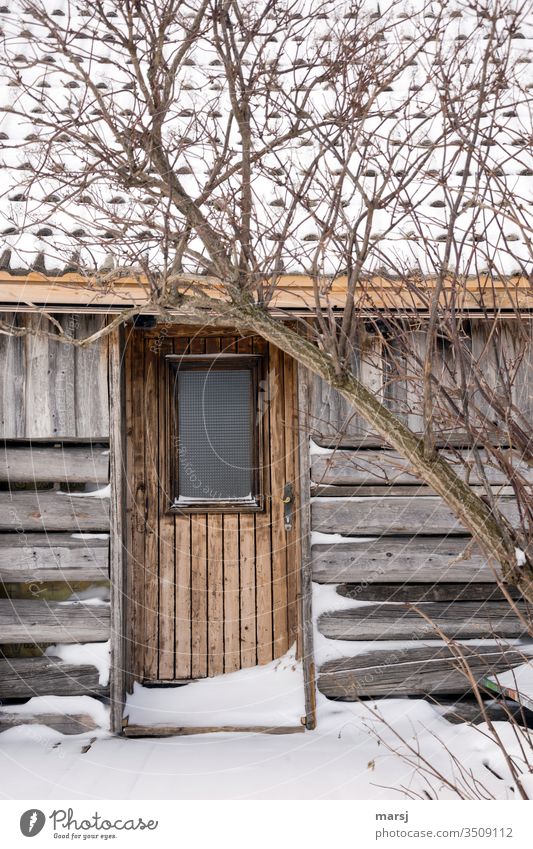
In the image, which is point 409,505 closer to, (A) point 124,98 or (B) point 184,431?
(B) point 184,431

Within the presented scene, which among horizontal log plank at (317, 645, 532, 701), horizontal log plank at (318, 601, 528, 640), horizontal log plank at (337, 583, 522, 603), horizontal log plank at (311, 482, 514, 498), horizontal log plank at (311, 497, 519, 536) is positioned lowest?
horizontal log plank at (317, 645, 532, 701)

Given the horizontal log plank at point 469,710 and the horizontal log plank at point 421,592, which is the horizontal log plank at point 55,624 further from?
the horizontal log plank at point 469,710

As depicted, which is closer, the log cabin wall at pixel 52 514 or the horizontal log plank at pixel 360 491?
the log cabin wall at pixel 52 514

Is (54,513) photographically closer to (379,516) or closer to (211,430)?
(211,430)

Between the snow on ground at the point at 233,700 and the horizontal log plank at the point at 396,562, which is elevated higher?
the horizontal log plank at the point at 396,562

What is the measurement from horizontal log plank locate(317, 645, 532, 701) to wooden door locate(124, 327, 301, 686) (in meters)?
0.46

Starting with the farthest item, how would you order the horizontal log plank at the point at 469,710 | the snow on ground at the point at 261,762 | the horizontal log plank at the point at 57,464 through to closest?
the horizontal log plank at the point at 57,464
the horizontal log plank at the point at 469,710
the snow on ground at the point at 261,762

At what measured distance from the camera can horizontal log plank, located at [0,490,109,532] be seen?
3977mm

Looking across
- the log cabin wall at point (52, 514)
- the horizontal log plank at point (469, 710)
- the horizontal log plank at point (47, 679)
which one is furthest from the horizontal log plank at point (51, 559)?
the horizontal log plank at point (469, 710)

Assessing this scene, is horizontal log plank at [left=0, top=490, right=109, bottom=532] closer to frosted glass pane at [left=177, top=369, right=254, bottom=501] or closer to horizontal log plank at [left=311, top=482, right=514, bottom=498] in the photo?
frosted glass pane at [left=177, top=369, right=254, bottom=501]

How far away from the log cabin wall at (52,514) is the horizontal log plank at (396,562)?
129 centimetres

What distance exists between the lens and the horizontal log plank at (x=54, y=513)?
3977 mm

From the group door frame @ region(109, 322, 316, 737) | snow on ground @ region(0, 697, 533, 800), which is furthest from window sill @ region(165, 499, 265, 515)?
snow on ground @ region(0, 697, 533, 800)

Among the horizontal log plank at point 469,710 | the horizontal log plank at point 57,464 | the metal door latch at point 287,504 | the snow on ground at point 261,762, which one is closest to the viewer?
the snow on ground at point 261,762
